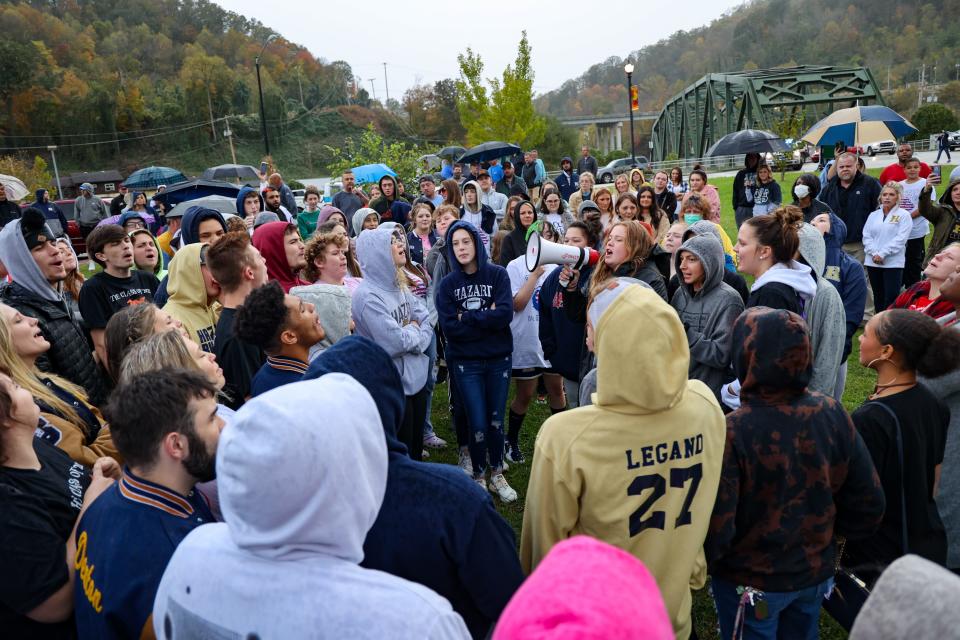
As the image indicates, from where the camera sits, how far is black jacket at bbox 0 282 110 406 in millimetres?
3818

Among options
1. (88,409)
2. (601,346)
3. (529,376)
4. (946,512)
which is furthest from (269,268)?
(946,512)

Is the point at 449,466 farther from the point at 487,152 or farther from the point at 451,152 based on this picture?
the point at 451,152

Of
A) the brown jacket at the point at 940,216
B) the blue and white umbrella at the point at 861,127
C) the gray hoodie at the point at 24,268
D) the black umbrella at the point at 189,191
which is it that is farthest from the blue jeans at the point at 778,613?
the black umbrella at the point at 189,191

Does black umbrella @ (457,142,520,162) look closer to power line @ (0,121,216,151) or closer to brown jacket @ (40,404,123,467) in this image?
brown jacket @ (40,404,123,467)

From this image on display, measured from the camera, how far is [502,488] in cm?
485

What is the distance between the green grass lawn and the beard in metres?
2.79

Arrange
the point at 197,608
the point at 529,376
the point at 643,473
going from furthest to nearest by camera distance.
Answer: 1. the point at 529,376
2. the point at 643,473
3. the point at 197,608

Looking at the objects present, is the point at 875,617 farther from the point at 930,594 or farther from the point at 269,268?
the point at 269,268

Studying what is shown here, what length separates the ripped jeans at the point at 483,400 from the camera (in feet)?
15.6

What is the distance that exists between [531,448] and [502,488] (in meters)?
0.96

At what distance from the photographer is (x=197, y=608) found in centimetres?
135

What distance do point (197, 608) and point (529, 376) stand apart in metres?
4.20

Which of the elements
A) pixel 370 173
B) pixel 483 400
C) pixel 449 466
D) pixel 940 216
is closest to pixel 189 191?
pixel 370 173

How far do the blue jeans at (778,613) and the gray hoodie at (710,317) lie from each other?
1564mm
